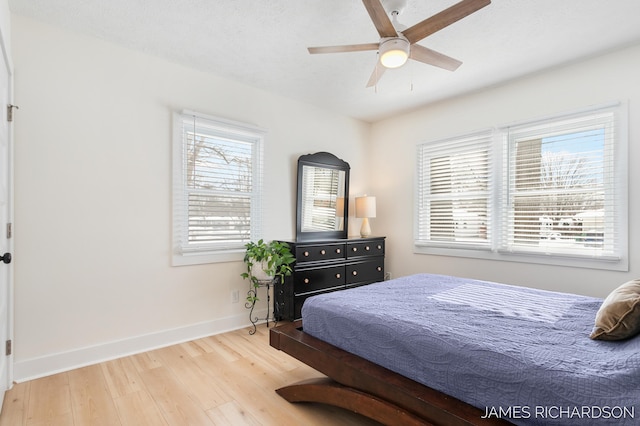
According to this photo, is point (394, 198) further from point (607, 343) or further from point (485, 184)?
point (607, 343)

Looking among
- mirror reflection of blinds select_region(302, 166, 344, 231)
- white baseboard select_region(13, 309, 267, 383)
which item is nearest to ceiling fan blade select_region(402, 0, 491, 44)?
mirror reflection of blinds select_region(302, 166, 344, 231)

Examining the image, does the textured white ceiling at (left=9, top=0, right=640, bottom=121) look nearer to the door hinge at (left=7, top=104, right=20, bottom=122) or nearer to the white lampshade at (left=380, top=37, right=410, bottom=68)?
the white lampshade at (left=380, top=37, right=410, bottom=68)

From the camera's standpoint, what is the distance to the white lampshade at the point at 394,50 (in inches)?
78.5

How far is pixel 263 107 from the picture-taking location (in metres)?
3.60

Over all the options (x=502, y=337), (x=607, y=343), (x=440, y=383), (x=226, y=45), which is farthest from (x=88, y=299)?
(x=607, y=343)

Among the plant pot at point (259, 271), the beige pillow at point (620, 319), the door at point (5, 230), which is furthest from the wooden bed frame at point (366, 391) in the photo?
the door at point (5, 230)

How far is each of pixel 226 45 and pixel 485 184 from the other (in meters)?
2.95

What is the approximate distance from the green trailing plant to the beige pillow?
240 cm

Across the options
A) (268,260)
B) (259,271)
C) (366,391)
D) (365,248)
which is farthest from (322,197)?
(366,391)

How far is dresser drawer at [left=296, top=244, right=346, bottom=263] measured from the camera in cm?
349

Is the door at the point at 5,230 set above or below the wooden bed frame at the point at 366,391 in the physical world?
above

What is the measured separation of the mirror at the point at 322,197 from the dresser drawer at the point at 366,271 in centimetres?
46

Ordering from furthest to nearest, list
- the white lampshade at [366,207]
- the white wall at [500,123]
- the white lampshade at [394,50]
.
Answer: the white lampshade at [366,207], the white wall at [500,123], the white lampshade at [394,50]

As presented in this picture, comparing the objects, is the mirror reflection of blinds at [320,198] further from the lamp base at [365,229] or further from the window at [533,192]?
the window at [533,192]
